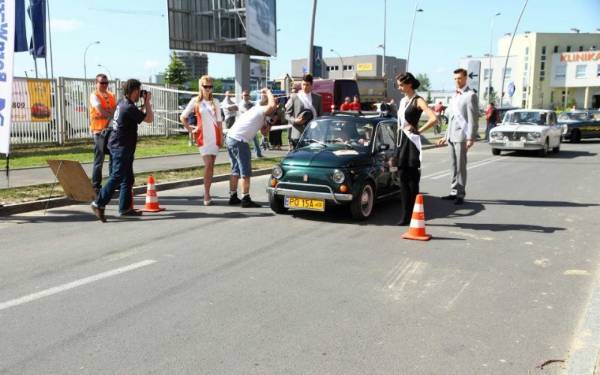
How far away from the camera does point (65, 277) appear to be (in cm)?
525

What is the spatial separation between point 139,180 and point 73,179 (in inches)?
124

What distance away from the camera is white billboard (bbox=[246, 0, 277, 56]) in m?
29.0

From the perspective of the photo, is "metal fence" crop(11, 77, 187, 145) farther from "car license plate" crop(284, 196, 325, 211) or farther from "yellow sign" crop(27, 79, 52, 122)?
"car license plate" crop(284, 196, 325, 211)

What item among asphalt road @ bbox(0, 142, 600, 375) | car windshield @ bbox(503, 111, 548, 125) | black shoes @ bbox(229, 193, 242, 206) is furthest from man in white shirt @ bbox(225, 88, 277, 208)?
car windshield @ bbox(503, 111, 548, 125)

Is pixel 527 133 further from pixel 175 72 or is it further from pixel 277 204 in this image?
pixel 175 72

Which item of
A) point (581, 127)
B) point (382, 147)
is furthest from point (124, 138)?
point (581, 127)

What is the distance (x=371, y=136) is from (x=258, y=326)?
4.99m

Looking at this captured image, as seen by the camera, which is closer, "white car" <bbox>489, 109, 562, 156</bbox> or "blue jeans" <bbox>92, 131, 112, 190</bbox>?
"blue jeans" <bbox>92, 131, 112, 190</bbox>

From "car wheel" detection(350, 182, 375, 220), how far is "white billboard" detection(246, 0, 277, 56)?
22.4 meters

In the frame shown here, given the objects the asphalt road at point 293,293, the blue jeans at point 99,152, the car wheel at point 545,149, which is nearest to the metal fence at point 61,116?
the blue jeans at point 99,152

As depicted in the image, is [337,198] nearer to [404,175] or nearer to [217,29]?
[404,175]

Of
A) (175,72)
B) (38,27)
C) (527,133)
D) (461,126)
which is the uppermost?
(175,72)

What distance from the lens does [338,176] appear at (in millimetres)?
7668

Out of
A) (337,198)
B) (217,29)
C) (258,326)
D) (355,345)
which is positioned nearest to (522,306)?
(355,345)
